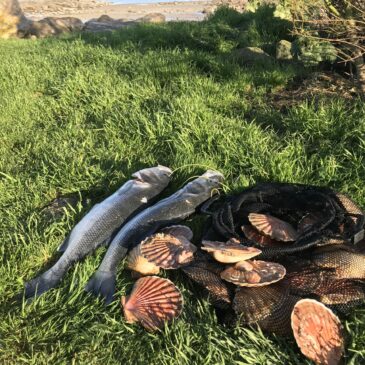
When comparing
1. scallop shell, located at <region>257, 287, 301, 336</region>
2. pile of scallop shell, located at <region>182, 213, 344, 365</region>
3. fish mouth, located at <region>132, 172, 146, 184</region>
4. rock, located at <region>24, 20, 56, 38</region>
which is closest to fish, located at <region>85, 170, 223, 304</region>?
fish mouth, located at <region>132, 172, 146, 184</region>

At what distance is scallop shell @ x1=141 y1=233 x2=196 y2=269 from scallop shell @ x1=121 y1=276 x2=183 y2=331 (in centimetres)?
16

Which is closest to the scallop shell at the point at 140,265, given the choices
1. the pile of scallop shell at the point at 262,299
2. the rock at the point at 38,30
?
the pile of scallop shell at the point at 262,299

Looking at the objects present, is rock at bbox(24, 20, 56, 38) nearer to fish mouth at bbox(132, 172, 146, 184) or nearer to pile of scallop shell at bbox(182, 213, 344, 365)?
fish mouth at bbox(132, 172, 146, 184)

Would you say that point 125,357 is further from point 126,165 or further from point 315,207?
point 126,165

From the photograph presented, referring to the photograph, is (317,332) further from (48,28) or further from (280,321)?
(48,28)

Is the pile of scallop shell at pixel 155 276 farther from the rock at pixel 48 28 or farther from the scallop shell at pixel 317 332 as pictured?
the rock at pixel 48 28

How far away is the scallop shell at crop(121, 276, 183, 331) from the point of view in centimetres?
288

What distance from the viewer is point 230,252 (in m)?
3.01

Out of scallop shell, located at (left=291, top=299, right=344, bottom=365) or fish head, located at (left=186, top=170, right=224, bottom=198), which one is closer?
scallop shell, located at (left=291, top=299, right=344, bottom=365)

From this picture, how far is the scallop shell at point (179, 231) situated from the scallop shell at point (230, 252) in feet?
1.24

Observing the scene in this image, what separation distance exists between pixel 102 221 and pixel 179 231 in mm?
661

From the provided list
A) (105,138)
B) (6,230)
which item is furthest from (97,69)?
(6,230)

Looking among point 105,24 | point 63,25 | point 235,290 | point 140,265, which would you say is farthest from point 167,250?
point 105,24

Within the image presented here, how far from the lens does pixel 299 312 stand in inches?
104
